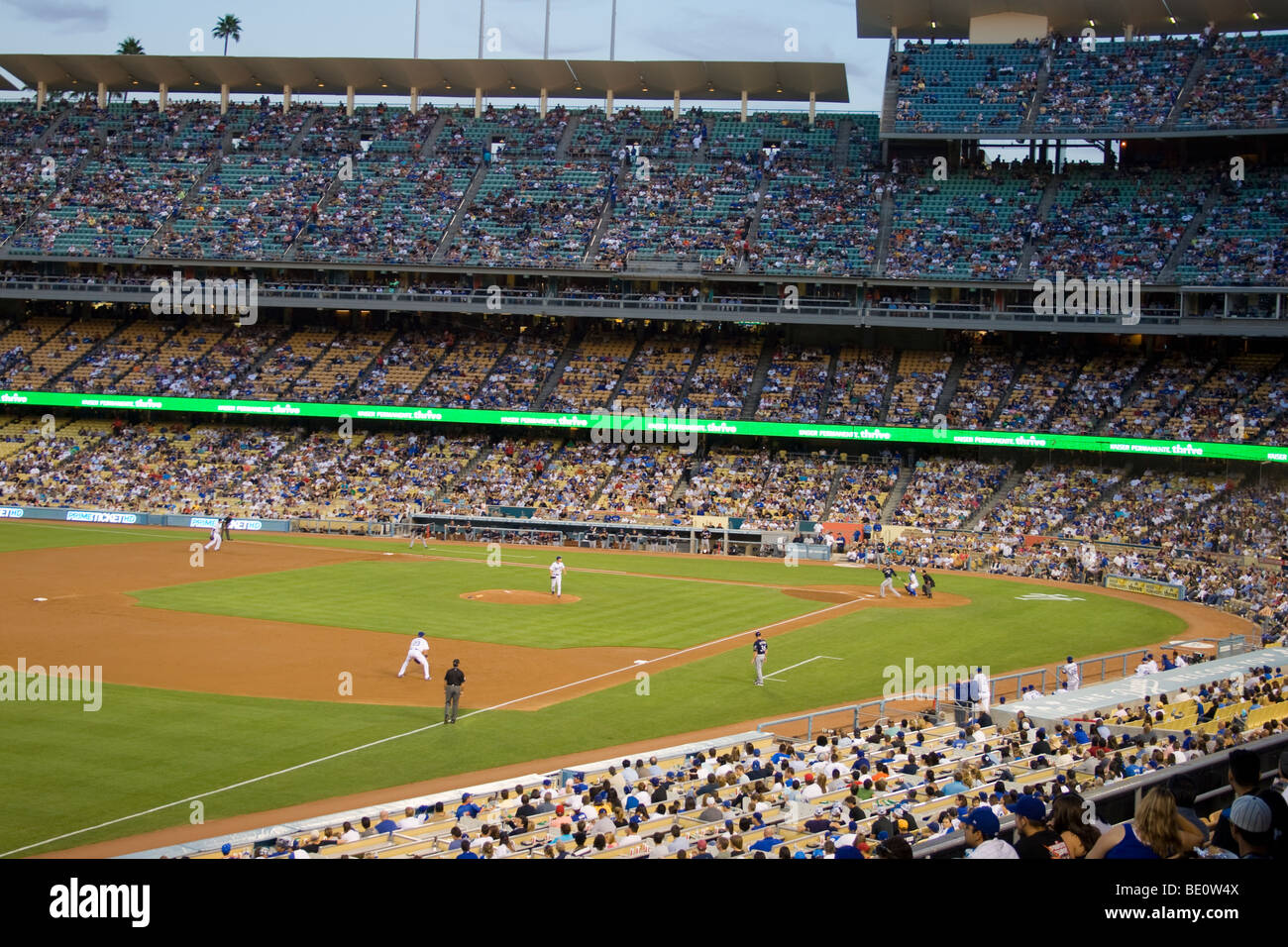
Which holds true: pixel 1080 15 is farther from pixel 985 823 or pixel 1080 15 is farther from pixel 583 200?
pixel 985 823

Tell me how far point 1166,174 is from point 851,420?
77.1 feet

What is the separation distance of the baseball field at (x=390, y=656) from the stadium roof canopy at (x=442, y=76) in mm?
37434

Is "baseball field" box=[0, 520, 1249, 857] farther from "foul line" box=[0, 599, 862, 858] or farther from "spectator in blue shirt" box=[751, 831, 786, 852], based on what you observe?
"spectator in blue shirt" box=[751, 831, 786, 852]

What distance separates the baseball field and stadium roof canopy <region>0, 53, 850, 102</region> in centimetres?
3743

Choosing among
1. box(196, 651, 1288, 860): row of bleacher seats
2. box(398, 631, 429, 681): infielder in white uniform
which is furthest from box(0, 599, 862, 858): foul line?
box(196, 651, 1288, 860): row of bleacher seats

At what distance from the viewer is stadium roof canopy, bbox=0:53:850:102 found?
74188 millimetres

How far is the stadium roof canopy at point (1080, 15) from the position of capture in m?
65.8

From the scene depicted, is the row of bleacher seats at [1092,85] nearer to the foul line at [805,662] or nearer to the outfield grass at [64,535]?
the foul line at [805,662]

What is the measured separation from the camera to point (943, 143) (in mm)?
70375

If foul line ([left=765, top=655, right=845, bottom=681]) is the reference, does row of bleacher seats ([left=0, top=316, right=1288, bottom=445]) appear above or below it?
above

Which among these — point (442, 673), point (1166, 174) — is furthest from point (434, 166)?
point (442, 673)

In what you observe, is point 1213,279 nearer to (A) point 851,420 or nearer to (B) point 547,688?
(A) point 851,420

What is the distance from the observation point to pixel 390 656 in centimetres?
2852

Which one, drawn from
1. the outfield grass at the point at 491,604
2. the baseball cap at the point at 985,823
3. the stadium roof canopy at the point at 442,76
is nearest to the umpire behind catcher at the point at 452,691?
the outfield grass at the point at 491,604
